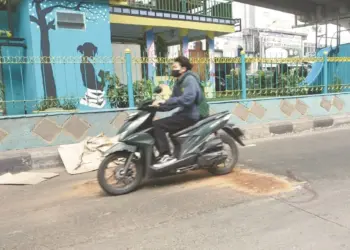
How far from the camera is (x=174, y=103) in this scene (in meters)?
4.58

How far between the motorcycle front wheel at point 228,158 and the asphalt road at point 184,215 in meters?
0.18

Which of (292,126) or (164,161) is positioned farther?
(292,126)

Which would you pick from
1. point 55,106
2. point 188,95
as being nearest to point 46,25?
point 55,106

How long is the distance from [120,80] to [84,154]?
3267 mm

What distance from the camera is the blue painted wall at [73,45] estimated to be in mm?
8539

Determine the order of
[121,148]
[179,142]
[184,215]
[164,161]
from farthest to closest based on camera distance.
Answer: [179,142] < [164,161] < [121,148] < [184,215]

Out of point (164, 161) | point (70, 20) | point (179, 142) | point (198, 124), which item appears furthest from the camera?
point (70, 20)

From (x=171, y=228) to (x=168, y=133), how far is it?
5.25 ft

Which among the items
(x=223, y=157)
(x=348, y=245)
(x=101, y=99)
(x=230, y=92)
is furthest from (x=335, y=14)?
(x=348, y=245)

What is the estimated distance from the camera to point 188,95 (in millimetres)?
4641

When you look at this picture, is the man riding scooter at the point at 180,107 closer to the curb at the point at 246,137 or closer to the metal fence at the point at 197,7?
the curb at the point at 246,137

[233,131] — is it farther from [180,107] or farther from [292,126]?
[292,126]

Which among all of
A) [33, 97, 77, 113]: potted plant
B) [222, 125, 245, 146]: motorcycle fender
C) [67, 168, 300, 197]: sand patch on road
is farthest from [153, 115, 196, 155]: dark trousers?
[33, 97, 77, 113]: potted plant

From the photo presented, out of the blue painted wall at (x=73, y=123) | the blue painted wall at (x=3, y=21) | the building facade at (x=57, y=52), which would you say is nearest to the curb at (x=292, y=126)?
the blue painted wall at (x=73, y=123)
